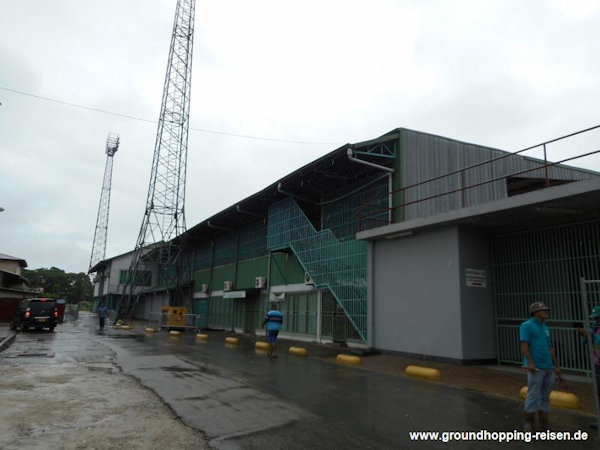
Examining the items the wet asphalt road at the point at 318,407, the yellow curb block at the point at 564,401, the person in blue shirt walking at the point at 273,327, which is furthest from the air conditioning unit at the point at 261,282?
the yellow curb block at the point at 564,401

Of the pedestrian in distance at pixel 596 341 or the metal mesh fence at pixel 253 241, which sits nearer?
the pedestrian in distance at pixel 596 341

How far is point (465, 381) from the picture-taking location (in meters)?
9.55

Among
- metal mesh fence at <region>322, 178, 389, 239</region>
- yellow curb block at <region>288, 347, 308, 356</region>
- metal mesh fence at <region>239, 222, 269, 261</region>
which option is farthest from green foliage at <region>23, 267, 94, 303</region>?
yellow curb block at <region>288, 347, 308, 356</region>

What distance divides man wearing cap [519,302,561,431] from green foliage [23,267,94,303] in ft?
387

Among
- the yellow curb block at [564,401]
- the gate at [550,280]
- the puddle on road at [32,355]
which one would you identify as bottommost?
the puddle on road at [32,355]

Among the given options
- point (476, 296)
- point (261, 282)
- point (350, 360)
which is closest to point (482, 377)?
point (476, 296)

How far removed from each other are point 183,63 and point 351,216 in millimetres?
27607

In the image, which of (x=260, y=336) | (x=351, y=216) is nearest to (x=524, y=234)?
(x=351, y=216)

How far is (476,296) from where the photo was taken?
39.6 feet

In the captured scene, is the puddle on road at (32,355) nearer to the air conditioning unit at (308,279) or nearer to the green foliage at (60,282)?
the air conditioning unit at (308,279)

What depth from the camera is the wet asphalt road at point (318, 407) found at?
207 inches

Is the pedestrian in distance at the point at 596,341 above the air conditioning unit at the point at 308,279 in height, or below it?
below

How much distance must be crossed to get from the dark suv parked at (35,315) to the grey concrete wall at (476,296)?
23.5 meters

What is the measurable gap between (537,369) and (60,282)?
424ft
